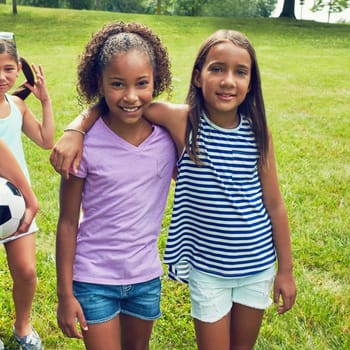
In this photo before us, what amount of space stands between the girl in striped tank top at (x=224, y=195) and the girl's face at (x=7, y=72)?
1.01m

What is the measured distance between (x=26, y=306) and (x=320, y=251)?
2.10 m

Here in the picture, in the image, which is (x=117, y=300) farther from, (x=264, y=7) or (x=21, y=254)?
(x=264, y=7)

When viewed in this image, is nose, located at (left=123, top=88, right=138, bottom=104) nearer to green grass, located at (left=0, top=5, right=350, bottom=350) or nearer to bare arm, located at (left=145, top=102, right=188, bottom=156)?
bare arm, located at (left=145, top=102, right=188, bottom=156)

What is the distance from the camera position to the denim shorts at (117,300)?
6.91ft

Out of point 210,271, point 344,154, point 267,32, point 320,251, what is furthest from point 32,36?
point 210,271

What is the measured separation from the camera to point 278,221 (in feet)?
7.47

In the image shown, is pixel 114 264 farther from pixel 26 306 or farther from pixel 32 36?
pixel 32 36

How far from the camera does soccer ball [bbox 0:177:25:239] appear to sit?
2.30m

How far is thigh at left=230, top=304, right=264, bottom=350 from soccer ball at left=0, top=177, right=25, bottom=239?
961 millimetres

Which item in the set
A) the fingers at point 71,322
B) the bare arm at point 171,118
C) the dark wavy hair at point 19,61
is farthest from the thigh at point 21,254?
the bare arm at point 171,118

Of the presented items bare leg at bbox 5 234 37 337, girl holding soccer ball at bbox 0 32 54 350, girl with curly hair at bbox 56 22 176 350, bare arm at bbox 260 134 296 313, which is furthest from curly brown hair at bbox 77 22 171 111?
bare leg at bbox 5 234 37 337

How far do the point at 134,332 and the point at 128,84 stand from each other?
3.29 feet

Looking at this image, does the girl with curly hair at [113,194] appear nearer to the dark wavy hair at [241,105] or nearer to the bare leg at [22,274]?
the dark wavy hair at [241,105]

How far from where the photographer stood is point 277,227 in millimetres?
2279
